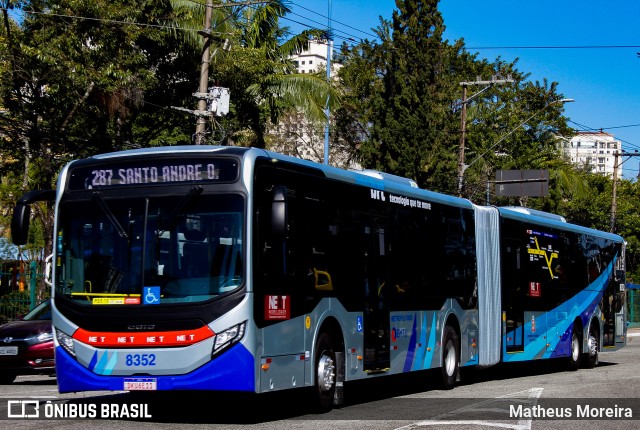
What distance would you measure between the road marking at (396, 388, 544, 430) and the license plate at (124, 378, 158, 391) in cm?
280

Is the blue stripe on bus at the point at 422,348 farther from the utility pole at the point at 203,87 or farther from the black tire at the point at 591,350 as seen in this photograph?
the utility pole at the point at 203,87

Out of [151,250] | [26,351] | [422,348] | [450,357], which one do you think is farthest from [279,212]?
[26,351]

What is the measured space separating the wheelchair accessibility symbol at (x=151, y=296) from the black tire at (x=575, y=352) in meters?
15.2

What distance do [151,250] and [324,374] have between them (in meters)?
3.00

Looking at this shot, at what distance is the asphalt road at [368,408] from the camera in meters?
11.7

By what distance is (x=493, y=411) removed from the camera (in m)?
13.3

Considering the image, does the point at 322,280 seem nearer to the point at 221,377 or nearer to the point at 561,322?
the point at 221,377

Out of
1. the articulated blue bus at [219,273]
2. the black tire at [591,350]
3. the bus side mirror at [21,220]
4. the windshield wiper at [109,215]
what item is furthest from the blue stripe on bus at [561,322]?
the bus side mirror at [21,220]

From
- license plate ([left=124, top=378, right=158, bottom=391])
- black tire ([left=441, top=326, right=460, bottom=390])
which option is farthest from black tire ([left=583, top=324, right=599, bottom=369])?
license plate ([left=124, top=378, right=158, bottom=391])

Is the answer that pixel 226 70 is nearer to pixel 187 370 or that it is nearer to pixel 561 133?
pixel 187 370

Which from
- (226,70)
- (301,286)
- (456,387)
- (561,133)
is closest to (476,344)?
(456,387)

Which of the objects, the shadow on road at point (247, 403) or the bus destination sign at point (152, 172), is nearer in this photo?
the bus destination sign at point (152, 172)

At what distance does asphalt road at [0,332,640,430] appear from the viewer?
1172cm

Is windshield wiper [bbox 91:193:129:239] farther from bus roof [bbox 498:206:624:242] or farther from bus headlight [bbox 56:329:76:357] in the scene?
bus roof [bbox 498:206:624:242]
